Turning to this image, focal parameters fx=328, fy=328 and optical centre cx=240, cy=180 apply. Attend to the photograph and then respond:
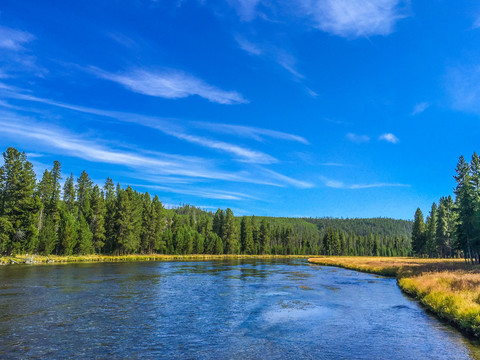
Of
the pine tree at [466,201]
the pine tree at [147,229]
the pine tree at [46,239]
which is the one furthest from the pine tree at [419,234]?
the pine tree at [46,239]

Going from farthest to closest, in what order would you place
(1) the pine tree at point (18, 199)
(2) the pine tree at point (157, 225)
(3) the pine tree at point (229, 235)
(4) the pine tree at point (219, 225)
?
(4) the pine tree at point (219, 225) < (3) the pine tree at point (229, 235) < (2) the pine tree at point (157, 225) < (1) the pine tree at point (18, 199)

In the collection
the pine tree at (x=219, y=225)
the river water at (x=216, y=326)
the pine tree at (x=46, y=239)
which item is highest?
the pine tree at (x=219, y=225)

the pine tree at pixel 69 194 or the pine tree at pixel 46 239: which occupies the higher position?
A: the pine tree at pixel 69 194

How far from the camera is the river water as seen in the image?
1434 centimetres

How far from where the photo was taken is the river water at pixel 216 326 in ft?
47.1

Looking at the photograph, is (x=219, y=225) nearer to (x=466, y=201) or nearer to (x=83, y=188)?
(x=83, y=188)

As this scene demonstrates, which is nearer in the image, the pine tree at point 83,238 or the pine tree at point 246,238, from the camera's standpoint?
the pine tree at point 83,238

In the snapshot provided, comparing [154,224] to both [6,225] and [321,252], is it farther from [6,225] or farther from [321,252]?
[321,252]

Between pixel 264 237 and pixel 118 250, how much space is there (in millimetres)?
78615

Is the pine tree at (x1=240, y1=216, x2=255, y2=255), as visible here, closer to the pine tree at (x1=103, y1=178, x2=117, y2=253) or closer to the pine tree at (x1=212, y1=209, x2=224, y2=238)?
the pine tree at (x1=212, y1=209, x2=224, y2=238)

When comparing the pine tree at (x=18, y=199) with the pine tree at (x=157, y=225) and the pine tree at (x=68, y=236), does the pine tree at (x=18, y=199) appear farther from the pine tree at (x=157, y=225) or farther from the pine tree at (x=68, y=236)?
the pine tree at (x=157, y=225)

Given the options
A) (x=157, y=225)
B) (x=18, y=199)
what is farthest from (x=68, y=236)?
(x=157, y=225)

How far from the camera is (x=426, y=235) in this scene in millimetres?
120750

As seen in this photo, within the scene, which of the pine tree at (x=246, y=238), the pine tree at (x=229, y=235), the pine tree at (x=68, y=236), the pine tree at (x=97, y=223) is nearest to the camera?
the pine tree at (x=68, y=236)
